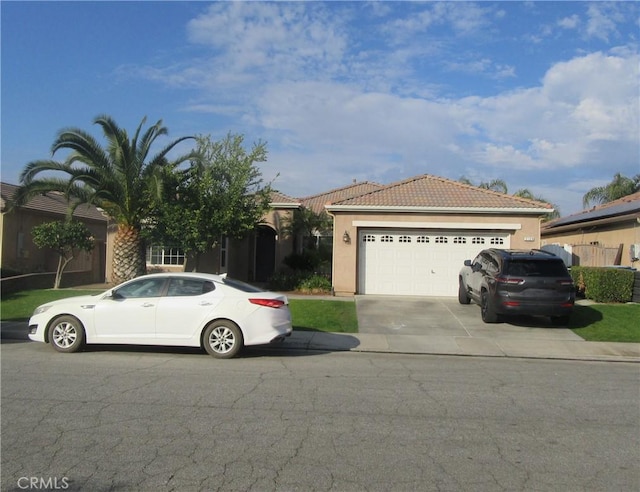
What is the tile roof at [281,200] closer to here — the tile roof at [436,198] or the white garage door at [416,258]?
the tile roof at [436,198]

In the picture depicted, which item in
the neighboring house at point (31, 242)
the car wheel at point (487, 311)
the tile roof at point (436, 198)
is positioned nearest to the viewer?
the car wheel at point (487, 311)

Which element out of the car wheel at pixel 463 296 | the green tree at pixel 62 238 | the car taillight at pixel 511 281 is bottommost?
the car wheel at pixel 463 296

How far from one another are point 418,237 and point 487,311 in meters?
5.54

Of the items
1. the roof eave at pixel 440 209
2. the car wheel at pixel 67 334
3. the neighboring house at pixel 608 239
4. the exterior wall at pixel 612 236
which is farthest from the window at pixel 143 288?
the exterior wall at pixel 612 236

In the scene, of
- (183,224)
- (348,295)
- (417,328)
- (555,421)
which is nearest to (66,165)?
(183,224)

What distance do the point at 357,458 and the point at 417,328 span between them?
8.61 metres

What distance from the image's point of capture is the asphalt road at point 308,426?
4.36 m

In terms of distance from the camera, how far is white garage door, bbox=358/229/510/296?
18.3 metres

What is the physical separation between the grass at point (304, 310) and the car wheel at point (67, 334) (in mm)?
4886

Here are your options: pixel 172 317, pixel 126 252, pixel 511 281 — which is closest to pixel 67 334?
pixel 172 317

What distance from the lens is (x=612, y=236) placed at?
853 inches

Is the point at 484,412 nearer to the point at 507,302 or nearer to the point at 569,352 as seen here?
the point at 569,352

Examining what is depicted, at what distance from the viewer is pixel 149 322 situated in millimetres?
9273

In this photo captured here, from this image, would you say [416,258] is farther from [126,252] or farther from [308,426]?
[308,426]
